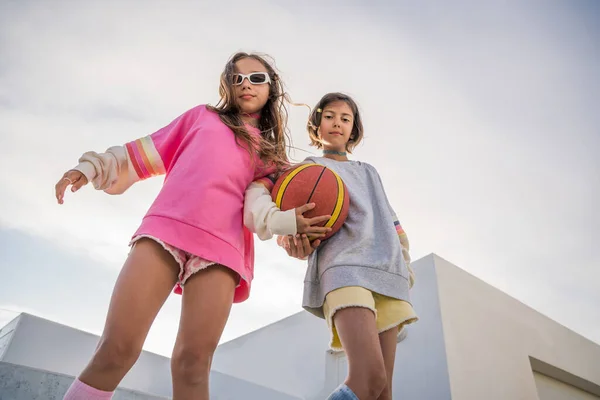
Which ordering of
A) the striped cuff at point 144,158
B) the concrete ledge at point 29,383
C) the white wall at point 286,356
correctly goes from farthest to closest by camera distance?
the white wall at point 286,356
the concrete ledge at point 29,383
the striped cuff at point 144,158

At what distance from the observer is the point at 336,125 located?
220 centimetres

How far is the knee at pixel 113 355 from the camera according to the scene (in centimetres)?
121

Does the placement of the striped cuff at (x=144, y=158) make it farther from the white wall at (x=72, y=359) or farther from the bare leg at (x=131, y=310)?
the white wall at (x=72, y=359)

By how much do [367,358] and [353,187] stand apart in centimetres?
81

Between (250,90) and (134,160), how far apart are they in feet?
2.06

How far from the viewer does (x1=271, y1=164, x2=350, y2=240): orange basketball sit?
1675mm

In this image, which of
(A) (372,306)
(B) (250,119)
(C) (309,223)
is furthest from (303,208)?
(B) (250,119)

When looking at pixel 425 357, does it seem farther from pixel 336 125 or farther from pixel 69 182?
pixel 69 182

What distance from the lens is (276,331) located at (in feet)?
19.0

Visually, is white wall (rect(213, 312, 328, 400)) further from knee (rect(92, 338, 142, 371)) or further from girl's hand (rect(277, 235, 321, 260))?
knee (rect(92, 338, 142, 371))

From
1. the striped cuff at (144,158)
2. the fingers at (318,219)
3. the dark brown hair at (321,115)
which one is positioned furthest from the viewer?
the dark brown hair at (321,115)

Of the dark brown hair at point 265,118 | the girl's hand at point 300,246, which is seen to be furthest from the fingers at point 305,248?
the dark brown hair at point 265,118

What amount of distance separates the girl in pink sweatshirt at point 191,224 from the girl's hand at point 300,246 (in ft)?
0.21

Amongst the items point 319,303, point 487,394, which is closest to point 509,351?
point 487,394
